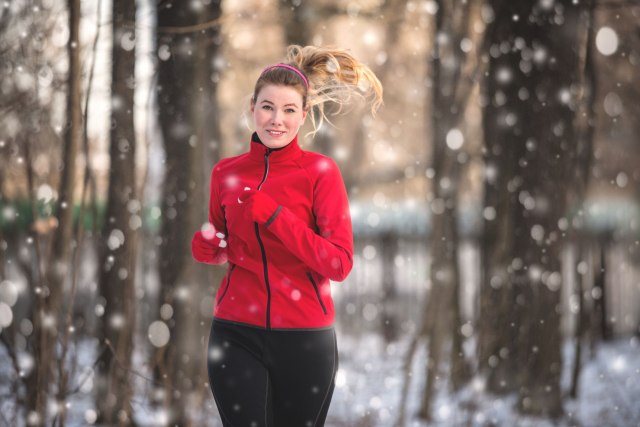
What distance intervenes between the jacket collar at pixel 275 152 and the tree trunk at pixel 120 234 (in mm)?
2047

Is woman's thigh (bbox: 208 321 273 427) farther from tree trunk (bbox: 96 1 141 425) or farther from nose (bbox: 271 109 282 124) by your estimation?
tree trunk (bbox: 96 1 141 425)

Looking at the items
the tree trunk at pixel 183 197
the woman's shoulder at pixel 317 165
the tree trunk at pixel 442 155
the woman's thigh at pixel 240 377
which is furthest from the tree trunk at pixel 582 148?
the woman's thigh at pixel 240 377

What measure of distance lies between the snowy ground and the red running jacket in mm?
2350

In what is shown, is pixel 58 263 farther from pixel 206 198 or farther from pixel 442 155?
pixel 442 155

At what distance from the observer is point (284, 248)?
251cm

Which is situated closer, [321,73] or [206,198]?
[321,73]

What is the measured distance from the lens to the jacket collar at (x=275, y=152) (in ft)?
8.52

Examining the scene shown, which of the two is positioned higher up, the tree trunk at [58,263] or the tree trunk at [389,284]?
the tree trunk at [58,263]

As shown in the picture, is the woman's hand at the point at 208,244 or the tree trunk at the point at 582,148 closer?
the woman's hand at the point at 208,244

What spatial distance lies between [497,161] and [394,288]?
15.6ft

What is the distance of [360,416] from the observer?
6.01 m

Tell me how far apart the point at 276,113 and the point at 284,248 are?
0.45m

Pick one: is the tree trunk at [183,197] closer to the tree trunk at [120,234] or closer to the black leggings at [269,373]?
the tree trunk at [120,234]

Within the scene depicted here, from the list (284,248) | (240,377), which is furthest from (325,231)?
(240,377)
